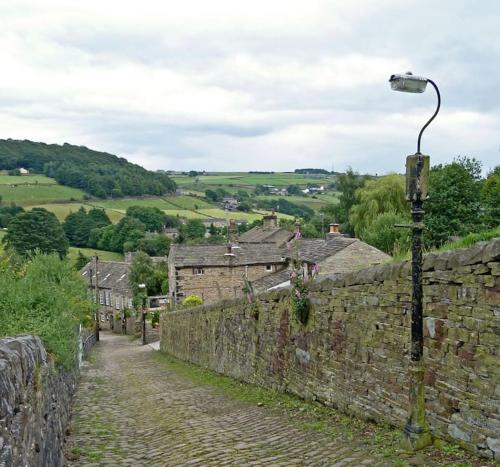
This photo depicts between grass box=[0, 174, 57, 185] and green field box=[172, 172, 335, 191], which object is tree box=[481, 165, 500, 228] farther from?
green field box=[172, 172, 335, 191]

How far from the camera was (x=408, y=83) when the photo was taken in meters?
6.80

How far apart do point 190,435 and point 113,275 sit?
2606 inches

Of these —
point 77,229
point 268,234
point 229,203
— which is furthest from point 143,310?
point 229,203

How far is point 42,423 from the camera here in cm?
Result: 623

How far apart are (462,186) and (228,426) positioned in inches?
970

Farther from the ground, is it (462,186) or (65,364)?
(462,186)

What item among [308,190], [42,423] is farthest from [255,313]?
[308,190]

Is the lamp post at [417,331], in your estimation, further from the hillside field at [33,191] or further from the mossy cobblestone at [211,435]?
the hillside field at [33,191]

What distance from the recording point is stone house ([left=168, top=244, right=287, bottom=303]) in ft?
135

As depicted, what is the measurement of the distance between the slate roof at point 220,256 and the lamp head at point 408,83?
1377 inches

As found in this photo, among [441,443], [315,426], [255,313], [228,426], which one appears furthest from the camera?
[255,313]

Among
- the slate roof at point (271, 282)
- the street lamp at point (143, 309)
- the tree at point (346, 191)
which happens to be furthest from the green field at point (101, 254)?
the slate roof at point (271, 282)

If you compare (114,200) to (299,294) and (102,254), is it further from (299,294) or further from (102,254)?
(299,294)

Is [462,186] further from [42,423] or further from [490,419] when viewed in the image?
[42,423]
